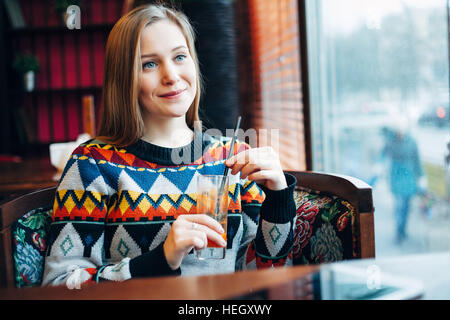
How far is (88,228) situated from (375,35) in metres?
1.66

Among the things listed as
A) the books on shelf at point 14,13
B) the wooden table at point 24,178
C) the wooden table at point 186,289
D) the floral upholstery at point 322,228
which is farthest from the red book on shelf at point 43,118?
the wooden table at point 186,289

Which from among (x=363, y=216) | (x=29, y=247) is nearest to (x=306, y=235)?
(x=363, y=216)

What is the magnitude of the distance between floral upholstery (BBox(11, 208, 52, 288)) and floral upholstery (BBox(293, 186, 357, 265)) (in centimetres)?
59

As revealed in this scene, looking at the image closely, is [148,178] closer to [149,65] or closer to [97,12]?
[149,65]

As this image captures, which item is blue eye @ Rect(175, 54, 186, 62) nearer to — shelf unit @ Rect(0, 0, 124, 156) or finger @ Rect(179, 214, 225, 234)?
finger @ Rect(179, 214, 225, 234)

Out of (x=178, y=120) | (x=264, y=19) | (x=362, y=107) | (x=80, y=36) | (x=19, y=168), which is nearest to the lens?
(x=178, y=120)

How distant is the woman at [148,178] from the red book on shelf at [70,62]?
342 cm

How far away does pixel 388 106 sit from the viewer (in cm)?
214

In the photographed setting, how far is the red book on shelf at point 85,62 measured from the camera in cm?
436

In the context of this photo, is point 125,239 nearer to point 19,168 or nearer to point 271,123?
point 19,168

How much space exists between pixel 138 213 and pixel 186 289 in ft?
1.41

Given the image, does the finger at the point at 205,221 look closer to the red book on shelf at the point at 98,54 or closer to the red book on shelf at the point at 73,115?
the red book on shelf at the point at 98,54

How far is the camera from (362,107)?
231 cm
